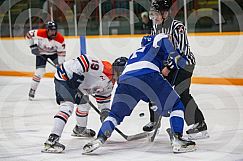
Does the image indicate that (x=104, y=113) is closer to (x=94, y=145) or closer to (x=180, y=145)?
(x=94, y=145)

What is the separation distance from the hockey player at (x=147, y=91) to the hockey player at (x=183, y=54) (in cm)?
27

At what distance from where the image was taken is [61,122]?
4676mm

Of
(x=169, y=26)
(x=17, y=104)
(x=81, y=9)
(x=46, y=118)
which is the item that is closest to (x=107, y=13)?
(x=81, y=9)

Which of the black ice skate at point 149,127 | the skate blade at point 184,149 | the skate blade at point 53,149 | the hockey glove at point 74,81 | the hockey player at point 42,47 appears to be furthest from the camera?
the hockey player at point 42,47

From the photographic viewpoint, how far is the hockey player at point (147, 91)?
14.8 feet

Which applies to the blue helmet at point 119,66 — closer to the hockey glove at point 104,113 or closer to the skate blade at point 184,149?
the hockey glove at point 104,113

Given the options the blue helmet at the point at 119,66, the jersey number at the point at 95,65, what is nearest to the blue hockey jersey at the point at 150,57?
the blue helmet at the point at 119,66

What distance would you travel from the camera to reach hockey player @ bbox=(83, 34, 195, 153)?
450cm

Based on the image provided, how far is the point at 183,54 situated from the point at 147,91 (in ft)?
1.91

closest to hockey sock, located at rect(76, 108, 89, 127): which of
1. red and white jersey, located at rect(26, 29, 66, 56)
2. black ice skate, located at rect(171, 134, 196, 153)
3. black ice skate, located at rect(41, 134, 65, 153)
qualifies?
black ice skate, located at rect(41, 134, 65, 153)

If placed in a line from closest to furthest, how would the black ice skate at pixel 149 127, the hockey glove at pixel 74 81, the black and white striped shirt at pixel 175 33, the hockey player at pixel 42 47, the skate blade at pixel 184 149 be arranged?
the skate blade at pixel 184 149 < the hockey glove at pixel 74 81 < the black and white striped shirt at pixel 175 33 < the black ice skate at pixel 149 127 < the hockey player at pixel 42 47

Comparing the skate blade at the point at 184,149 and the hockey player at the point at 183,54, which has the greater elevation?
the hockey player at the point at 183,54

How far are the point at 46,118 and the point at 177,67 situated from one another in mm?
2239

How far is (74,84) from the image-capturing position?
4793 mm
